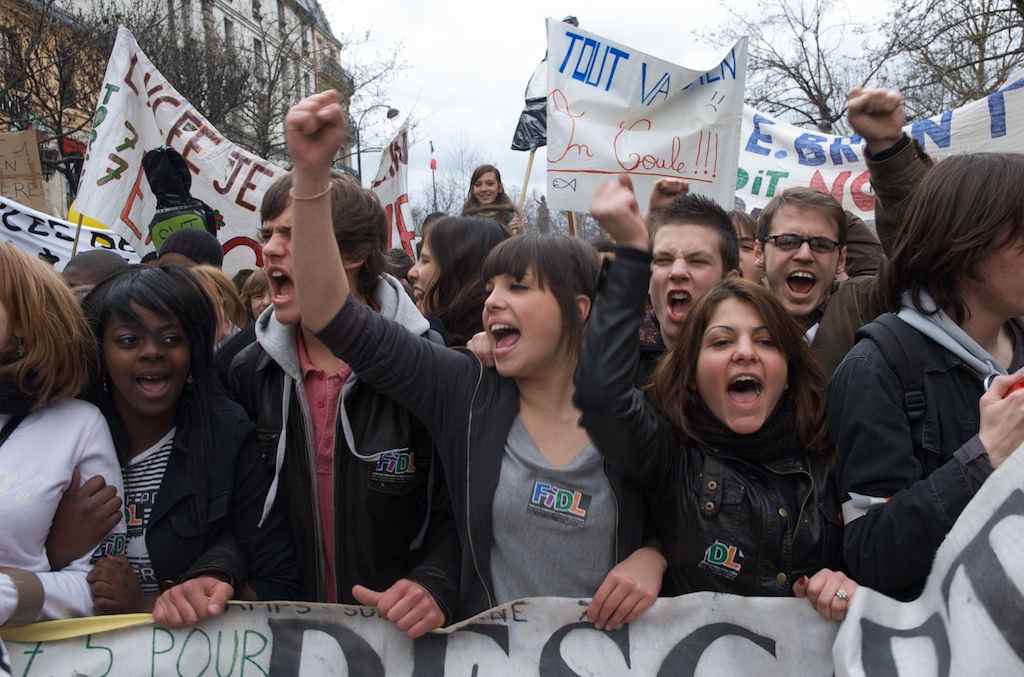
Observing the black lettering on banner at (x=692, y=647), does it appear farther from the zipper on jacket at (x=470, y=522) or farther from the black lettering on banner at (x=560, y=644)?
the zipper on jacket at (x=470, y=522)

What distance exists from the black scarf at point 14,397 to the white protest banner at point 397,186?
16.7 ft

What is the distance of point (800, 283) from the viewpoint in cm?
300

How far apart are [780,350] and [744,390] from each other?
0.14 meters

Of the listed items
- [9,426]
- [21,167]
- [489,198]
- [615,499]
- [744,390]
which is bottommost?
[615,499]

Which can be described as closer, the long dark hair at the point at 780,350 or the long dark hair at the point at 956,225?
the long dark hair at the point at 956,225

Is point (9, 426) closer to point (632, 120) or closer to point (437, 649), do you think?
point (437, 649)

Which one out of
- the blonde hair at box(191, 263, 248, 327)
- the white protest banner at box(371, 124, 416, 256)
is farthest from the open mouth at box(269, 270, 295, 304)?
the white protest banner at box(371, 124, 416, 256)

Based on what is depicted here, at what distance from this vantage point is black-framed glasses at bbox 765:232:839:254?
294 centimetres

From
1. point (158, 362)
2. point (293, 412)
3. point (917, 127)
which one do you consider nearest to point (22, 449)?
point (158, 362)

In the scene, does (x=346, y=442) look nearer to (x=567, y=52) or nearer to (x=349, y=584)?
(x=349, y=584)

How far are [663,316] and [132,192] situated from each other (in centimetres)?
371

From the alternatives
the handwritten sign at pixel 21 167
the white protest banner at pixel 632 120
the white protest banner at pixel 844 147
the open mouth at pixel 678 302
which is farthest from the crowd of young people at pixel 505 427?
the handwritten sign at pixel 21 167

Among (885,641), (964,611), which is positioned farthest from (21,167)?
(964,611)

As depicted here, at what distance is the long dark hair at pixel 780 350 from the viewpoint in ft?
6.50
